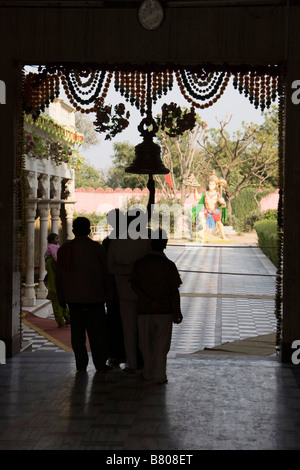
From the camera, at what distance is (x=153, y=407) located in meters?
4.61

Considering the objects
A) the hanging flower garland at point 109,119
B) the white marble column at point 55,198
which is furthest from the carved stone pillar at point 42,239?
the hanging flower garland at point 109,119

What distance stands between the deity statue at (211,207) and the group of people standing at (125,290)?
22827 millimetres

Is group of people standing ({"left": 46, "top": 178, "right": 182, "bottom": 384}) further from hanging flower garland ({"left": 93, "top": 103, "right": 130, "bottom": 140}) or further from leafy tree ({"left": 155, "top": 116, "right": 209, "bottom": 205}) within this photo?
leafy tree ({"left": 155, "top": 116, "right": 209, "bottom": 205})

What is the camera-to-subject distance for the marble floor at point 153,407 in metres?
3.89

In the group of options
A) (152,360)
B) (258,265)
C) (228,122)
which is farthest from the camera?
(228,122)

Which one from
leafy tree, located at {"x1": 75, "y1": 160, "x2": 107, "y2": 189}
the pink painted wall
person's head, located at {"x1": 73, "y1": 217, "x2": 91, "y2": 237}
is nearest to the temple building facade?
person's head, located at {"x1": 73, "y1": 217, "x2": 91, "y2": 237}

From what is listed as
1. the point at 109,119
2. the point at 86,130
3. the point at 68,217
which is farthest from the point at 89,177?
the point at 109,119

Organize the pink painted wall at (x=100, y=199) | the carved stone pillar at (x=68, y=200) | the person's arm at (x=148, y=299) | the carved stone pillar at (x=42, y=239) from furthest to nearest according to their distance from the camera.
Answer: the pink painted wall at (x=100, y=199), the carved stone pillar at (x=68, y=200), the carved stone pillar at (x=42, y=239), the person's arm at (x=148, y=299)

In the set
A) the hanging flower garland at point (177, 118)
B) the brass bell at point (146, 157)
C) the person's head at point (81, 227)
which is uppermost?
the hanging flower garland at point (177, 118)

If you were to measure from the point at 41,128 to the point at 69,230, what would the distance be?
3.45 m

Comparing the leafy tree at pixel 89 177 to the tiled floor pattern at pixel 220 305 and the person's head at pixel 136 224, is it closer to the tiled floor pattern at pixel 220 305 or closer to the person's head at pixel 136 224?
the tiled floor pattern at pixel 220 305

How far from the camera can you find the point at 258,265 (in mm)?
19812
